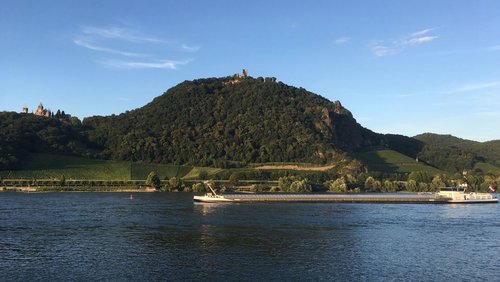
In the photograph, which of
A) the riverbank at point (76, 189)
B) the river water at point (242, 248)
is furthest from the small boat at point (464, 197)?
the riverbank at point (76, 189)

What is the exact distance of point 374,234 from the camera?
221ft

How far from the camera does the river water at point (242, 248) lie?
42.2 metres

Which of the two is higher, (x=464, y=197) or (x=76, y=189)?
(x=76, y=189)

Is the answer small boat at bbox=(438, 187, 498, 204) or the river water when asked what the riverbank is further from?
small boat at bbox=(438, 187, 498, 204)

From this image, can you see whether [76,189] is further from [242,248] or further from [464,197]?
[242,248]

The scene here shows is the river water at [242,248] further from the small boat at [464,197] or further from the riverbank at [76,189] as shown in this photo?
the riverbank at [76,189]

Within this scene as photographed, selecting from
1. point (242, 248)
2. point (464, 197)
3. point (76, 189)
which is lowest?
point (242, 248)

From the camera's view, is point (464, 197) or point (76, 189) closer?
point (464, 197)

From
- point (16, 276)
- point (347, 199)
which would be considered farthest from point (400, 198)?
point (16, 276)

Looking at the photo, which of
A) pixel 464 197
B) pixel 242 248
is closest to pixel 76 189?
pixel 464 197

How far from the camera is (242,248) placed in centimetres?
5419

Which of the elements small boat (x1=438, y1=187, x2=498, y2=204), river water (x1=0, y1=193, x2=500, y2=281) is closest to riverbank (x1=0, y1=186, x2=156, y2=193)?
river water (x1=0, y1=193, x2=500, y2=281)

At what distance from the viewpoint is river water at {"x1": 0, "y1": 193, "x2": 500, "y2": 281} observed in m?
42.2

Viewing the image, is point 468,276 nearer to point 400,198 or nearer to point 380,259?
point 380,259
